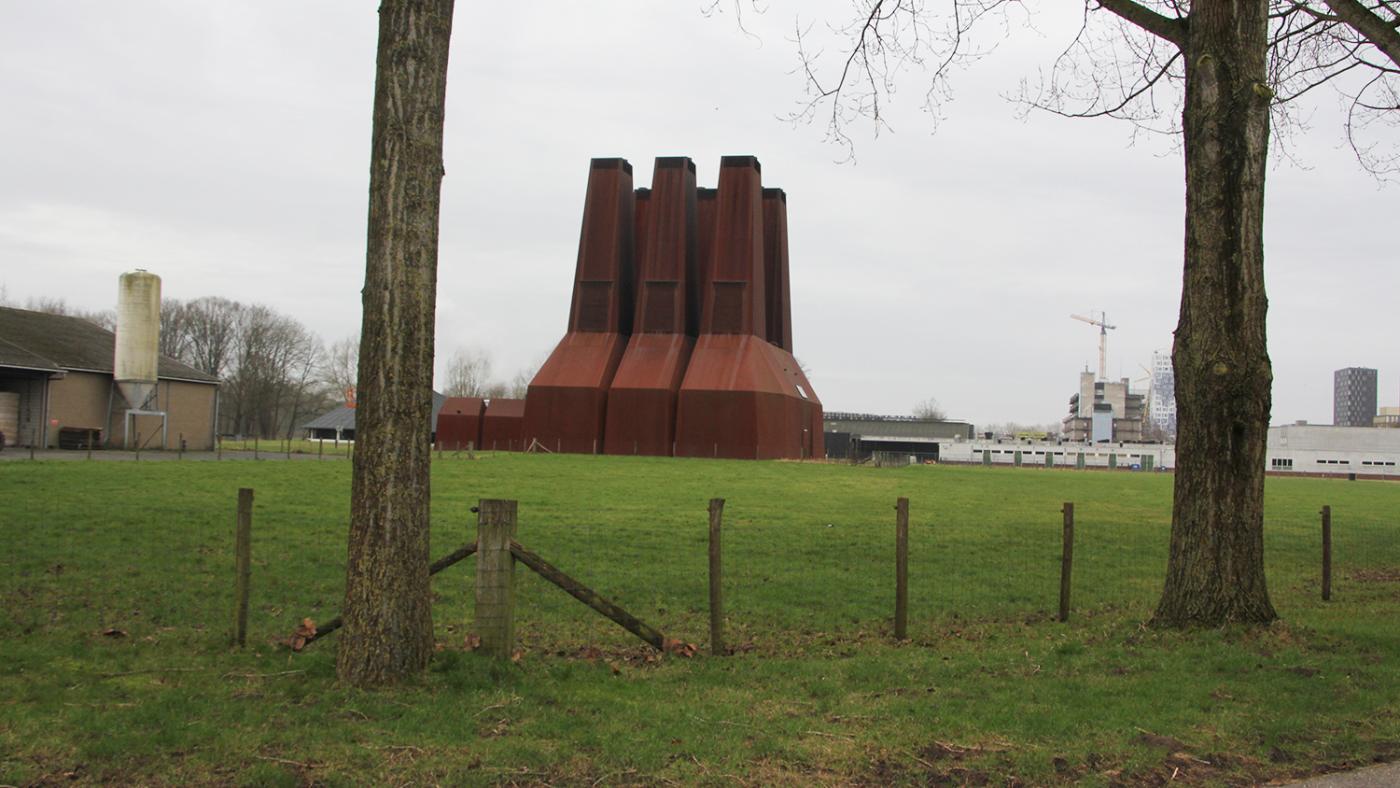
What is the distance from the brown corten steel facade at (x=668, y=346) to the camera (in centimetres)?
5081

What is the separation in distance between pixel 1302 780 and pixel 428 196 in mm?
5613

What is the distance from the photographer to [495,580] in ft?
22.4

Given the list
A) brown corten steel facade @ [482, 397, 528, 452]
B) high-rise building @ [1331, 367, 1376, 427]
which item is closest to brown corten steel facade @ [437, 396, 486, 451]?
brown corten steel facade @ [482, 397, 528, 452]

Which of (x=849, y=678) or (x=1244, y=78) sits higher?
(x=1244, y=78)

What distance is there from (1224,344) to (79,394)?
40213 mm

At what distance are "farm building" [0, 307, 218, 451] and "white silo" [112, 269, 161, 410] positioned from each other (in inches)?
17.5

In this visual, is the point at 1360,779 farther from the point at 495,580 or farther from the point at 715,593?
the point at 495,580

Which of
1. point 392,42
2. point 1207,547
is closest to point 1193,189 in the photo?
point 1207,547

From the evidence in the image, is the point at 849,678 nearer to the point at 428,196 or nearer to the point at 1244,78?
the point at 428,196

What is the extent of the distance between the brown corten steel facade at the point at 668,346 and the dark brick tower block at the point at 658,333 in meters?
0.05

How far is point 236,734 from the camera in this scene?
5.21 m

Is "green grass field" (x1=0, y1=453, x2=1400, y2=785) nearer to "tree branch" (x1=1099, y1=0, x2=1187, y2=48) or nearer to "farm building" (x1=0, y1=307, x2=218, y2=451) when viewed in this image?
"tree branch" (x1=1099, y1=0, x2=1187, y2=48)

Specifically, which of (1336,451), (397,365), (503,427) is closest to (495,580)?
(397,365)

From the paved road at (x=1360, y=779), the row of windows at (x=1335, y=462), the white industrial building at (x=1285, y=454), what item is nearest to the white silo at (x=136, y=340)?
the paved road at (x=1360, y=779)
